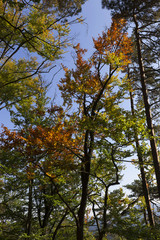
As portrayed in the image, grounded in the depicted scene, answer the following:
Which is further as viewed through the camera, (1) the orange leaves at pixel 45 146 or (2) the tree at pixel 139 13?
(2) the tree at pixel 139 13

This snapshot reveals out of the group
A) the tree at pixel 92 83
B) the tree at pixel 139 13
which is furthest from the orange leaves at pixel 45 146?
the tree at pixel 139 13

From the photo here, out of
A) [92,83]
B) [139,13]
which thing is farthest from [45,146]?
[139,13]

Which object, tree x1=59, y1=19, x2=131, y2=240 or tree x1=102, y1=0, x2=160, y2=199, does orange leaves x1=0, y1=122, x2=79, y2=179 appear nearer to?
tree x1=59, y1=19, x2=131, y2=240

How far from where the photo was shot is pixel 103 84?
702 cm

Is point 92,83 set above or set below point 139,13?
below

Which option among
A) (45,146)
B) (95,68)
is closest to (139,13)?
(95,68)

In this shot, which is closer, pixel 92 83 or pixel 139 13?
pixel 92 83

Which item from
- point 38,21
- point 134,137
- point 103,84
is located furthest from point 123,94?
point 38,21

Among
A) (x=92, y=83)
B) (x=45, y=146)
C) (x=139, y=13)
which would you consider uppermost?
(x=139, y=13)

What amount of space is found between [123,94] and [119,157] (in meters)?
2.23

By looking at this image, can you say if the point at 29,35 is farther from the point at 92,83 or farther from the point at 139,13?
the point at 139,13

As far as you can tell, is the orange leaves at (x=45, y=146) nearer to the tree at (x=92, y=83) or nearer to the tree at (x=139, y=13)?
the tree at (x=92, y=83)

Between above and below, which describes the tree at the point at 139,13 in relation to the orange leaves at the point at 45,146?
above

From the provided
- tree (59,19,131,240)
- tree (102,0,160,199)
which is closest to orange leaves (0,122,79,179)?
tree (59,19,131,240)
